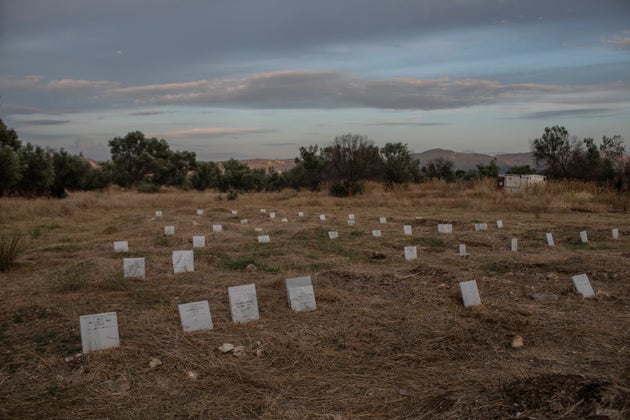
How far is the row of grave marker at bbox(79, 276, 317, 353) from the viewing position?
4.55 metres

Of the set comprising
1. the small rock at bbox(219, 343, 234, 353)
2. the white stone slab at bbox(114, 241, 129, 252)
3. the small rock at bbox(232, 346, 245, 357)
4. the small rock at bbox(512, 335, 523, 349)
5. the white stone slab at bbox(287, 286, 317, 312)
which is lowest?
the small rock at bbox(512, 335, 523, 349)

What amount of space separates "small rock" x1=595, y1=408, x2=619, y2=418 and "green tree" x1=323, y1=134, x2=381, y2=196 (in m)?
25.1

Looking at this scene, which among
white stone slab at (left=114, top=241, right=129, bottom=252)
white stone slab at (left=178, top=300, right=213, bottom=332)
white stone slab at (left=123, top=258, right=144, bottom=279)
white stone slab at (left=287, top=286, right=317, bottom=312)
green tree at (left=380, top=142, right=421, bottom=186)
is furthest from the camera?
green tree at (left=380, top=142, right=421, bottom=186)

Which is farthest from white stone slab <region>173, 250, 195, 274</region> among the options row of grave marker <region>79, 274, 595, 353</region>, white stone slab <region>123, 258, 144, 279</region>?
row of grave marker <region>79, 274, 595, 353</region>

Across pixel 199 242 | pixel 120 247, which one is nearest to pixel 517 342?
pixel 199 242

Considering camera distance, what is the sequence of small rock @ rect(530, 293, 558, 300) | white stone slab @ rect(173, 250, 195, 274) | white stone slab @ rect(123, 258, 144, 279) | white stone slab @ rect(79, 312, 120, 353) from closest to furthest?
white stone slab @ rect(79, 312, 120, 353) → small rock @ rect(530, 293, 558, 300) → white stone slab @ rect(123, 258, 144, 279) → white stone slab @ rect(173, 250, 195, 274)

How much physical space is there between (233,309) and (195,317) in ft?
1.40

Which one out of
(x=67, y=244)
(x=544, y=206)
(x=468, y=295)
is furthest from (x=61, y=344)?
(x=544, y=206)

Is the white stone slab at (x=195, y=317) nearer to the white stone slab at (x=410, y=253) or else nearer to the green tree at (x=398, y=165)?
the white stone slab at (x=410, y=253)

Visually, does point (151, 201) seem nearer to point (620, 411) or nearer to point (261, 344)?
point (261, 344)

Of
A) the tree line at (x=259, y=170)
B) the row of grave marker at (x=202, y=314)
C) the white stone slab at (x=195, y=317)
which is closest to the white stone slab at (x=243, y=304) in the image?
the row of grave marker at (x=202, y=314)

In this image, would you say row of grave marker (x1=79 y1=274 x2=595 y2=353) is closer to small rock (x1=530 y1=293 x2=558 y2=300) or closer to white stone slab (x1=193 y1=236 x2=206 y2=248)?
small rock (x1=530 y1=293 x2=558 y2=300)

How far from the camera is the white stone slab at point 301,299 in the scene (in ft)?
19.0

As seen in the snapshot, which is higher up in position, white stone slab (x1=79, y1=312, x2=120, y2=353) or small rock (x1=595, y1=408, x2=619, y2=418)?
white stone slab (x1=79, y1=312, x2=120, y2=353)
